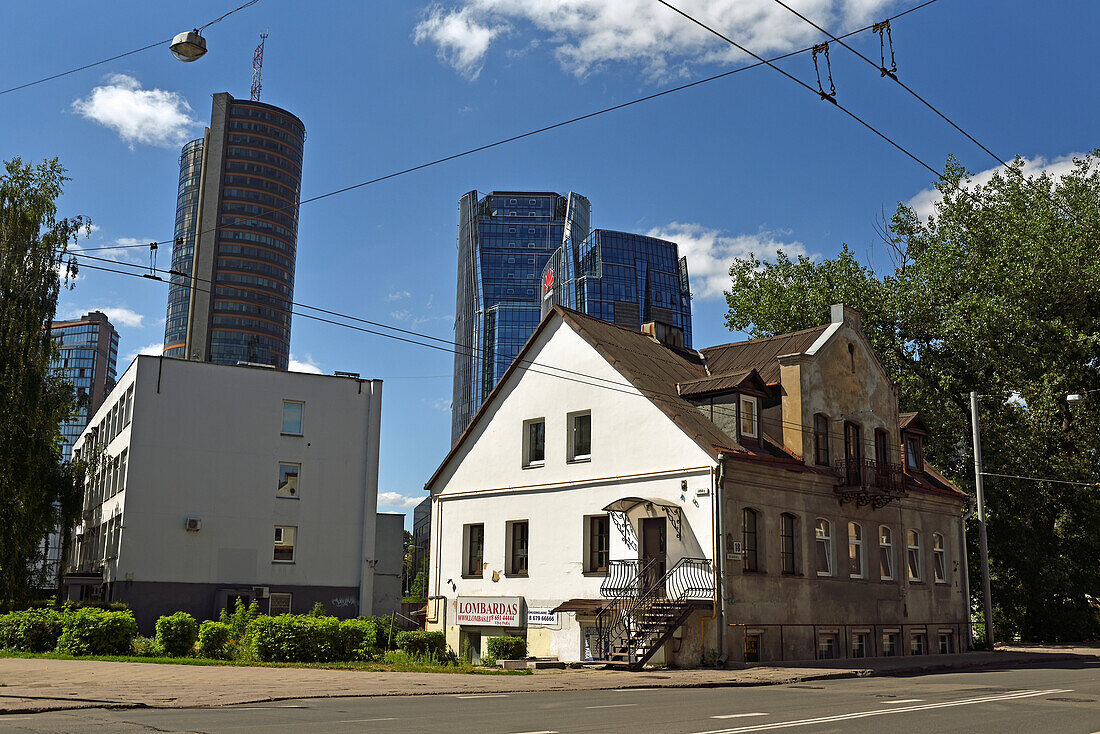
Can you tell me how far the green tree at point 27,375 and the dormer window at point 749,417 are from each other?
22.4 metres

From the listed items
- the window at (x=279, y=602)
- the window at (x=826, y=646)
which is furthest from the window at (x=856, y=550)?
the window at (x=279, y=602)

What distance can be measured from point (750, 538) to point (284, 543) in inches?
930

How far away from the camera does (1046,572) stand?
127 feet

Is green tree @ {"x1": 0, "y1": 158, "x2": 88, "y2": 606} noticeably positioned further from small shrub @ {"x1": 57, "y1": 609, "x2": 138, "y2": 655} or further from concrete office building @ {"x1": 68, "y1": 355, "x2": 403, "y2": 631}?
small shrub @ {"x1": 57, "y1": 609, "x2": 138, "y2": 655}

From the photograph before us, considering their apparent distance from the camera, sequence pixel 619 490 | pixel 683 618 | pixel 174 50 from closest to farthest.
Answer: pixel 174 50, pixel 683 618, pixel 619 490

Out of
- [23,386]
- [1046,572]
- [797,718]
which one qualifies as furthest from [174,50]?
[1046,572]

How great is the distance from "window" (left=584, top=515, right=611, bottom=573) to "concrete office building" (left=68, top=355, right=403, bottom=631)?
18276 mm

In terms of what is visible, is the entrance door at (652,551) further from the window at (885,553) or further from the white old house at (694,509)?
the window at (885,553)

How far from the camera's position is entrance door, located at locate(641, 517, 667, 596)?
26.0 meters

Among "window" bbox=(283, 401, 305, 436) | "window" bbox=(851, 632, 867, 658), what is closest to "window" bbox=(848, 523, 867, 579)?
"window" bbox=(851, 632, 867, 658)

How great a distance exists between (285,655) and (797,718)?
44.4 ft

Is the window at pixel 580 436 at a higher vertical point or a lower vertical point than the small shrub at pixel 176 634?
higher

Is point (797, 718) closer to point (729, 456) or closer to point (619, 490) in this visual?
point (729, 456)

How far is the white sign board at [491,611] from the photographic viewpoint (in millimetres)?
29109
